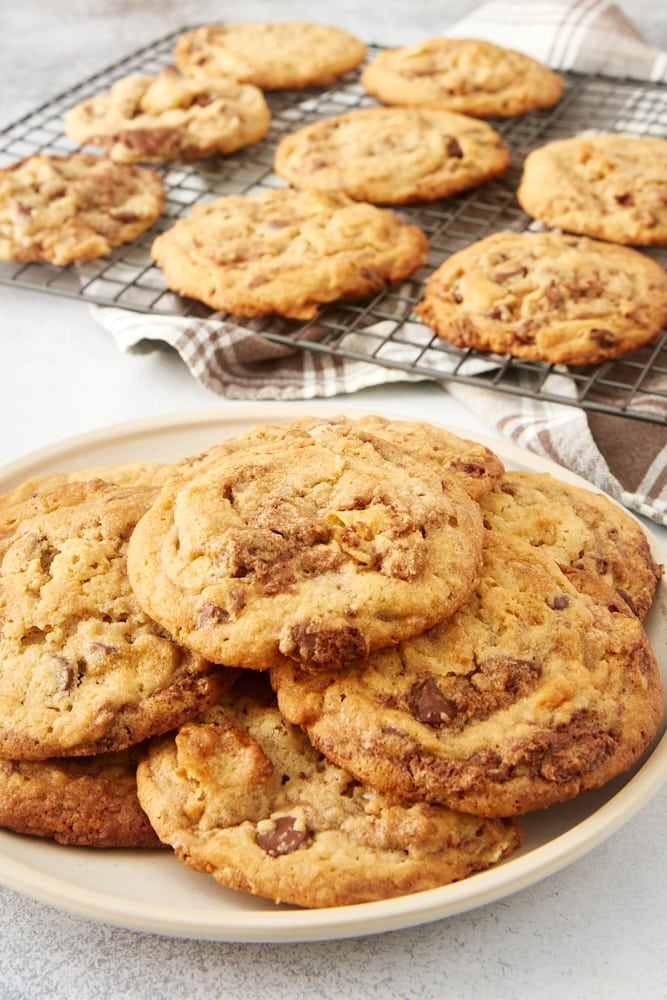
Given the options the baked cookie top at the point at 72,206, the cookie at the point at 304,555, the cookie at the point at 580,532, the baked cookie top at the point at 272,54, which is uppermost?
the cookie at the point at 304,555

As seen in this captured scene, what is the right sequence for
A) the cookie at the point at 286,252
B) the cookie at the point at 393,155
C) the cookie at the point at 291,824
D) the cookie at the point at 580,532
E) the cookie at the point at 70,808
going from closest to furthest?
the cookie at the point at 291,824 → the cookie at the point at 70,808 → the cookie at the point at 580,532 → the cookie at the point at 286,252 → the cookie at the point at 393,155

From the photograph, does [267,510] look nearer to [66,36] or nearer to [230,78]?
[230,78]

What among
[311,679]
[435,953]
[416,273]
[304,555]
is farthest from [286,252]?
[435,953]

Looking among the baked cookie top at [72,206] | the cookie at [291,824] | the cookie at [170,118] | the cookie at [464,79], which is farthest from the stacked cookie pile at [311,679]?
the cookie at [464,79]

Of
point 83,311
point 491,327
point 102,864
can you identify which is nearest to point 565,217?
point 491,327

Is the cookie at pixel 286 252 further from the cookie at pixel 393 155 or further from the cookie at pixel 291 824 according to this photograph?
the cookie at pixel 291 824

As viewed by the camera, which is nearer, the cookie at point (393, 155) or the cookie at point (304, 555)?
the cookie at point (304, 555)
